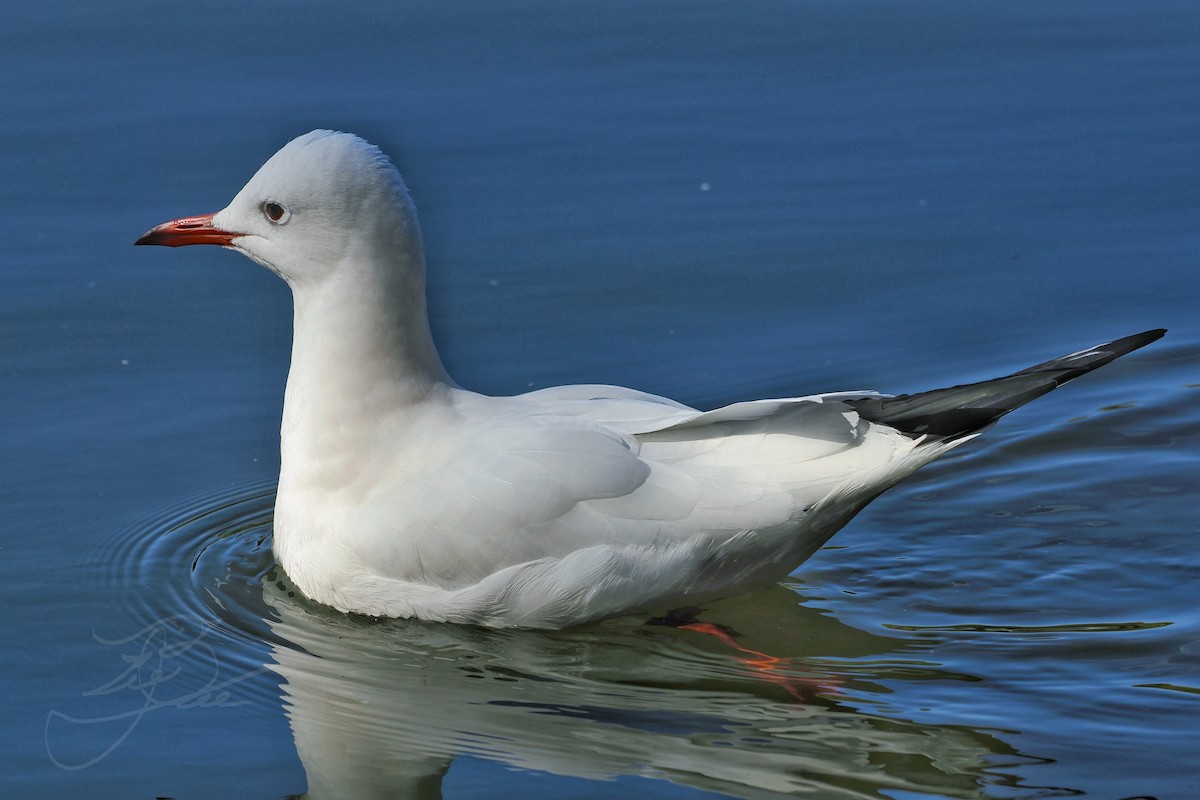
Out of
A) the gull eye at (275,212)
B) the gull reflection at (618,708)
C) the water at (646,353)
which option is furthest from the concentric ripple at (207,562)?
the gull eye at (275,212)

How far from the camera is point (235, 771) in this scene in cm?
569

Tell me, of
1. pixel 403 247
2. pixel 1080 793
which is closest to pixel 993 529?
pixel 1080 793

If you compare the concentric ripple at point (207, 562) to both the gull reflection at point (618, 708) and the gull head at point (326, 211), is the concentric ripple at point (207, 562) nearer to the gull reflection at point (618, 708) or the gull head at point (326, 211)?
the gull reflection at point (618, 708)

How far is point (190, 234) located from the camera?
265 inches

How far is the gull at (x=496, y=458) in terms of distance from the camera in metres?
6.26

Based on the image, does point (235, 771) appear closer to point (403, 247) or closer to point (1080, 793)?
point (403, 247)

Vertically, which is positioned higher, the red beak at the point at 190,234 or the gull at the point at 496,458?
the red beak at the point at 190,234

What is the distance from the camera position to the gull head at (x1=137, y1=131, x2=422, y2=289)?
643 centimetres

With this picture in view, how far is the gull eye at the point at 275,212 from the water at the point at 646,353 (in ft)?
4.48

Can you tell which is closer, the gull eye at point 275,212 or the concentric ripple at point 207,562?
the gull eye at point 275,212

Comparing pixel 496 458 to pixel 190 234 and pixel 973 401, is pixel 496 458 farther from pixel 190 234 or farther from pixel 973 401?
pixel 973 401

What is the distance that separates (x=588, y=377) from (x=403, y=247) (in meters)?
1.95
